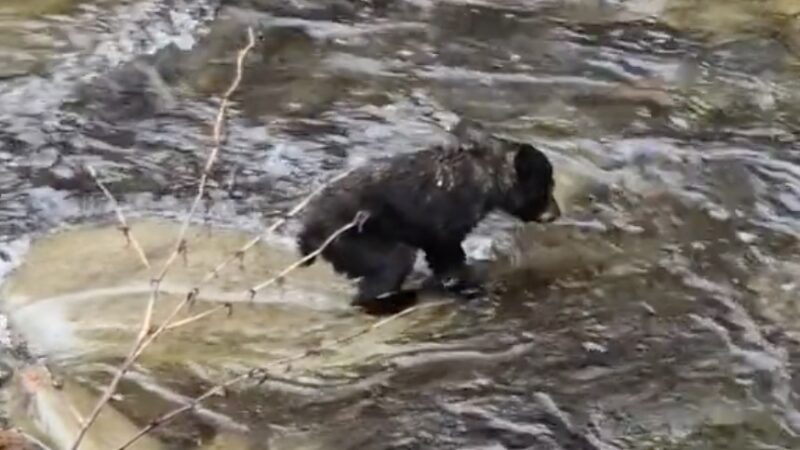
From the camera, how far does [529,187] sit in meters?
6.23

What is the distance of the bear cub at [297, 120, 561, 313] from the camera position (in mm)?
5883

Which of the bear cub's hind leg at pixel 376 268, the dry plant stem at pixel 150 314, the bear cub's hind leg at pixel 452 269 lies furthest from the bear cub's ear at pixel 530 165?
the dry plant stem at pixel 150 314

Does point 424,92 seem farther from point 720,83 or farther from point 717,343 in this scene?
point 717,343

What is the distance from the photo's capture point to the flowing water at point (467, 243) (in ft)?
17.8

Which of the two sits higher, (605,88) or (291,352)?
(605,88)

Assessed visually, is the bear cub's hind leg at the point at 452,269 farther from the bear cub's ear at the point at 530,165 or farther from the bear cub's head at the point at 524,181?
the bear cub's ear at the point at 530,165

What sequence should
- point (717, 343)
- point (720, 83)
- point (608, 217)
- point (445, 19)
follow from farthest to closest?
1. point (445, 19)
2. point (720, 83)
3. point (608, 217)
4. point (717, 343)

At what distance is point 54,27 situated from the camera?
9.27 metres

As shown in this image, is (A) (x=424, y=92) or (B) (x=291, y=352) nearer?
(B) (x=291, y=352)

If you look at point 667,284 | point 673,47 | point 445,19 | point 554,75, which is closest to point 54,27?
point 445,19

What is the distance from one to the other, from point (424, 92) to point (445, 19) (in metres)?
1.10

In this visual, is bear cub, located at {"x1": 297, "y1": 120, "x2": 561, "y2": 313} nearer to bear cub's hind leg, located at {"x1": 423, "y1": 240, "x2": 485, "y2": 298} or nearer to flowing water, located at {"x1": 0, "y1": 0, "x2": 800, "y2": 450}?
bear cub's hind leg, located at {"x1": 423, "y1": 240, "x2": 485, "y2": 298}

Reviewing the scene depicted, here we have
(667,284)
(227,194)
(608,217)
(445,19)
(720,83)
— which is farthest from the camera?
(445,19)

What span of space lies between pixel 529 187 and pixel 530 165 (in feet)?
0.31
